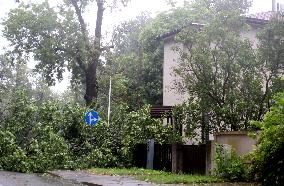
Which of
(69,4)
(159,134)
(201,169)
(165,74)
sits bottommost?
(201,169)

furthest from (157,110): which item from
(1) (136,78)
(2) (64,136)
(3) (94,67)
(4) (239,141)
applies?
(1) (136,78)

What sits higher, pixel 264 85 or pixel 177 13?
pixel 177 13

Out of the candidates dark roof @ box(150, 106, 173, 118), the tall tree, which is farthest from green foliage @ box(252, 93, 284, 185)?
the tall tree

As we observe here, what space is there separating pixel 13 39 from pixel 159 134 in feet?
46.7

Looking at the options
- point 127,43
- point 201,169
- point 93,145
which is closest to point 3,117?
point 93,145

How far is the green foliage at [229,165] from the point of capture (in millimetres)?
14781

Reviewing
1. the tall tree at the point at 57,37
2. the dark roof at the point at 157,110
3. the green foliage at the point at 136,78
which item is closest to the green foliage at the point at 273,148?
the dark roof at the point at 157,110

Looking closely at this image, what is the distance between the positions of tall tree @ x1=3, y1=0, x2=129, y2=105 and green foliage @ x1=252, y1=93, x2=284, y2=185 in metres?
18.1

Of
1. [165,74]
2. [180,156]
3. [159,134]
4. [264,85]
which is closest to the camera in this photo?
[264,85]

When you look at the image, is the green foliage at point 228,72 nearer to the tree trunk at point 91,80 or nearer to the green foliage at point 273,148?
the green foliage at point 273,148

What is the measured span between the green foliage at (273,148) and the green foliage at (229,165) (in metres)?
3.37

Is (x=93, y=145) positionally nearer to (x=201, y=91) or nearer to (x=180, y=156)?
(x=180, y=156)

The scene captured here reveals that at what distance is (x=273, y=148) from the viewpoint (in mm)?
10703

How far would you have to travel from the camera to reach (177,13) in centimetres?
3603
